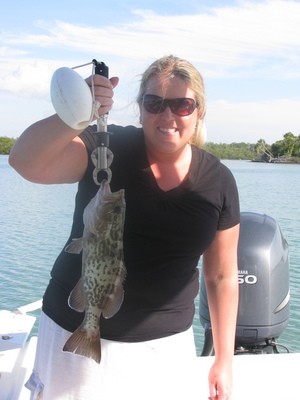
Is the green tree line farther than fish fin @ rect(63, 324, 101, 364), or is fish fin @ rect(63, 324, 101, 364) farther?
the green tree line

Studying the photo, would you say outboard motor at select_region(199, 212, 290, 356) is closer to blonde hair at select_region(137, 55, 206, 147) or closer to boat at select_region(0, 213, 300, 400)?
boat at select_region(0, 213, 300, 400)

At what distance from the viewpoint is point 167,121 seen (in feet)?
7.18

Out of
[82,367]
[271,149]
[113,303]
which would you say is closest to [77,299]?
[113,303]

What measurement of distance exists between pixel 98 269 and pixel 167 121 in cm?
74

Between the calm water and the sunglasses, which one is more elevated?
the sunglasses

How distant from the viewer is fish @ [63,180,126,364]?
1854mm

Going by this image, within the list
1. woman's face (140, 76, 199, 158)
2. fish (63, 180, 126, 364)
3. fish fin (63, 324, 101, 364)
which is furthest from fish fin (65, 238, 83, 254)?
woman's face (140, 76, 199, 158)

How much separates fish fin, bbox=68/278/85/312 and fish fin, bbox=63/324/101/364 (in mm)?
80

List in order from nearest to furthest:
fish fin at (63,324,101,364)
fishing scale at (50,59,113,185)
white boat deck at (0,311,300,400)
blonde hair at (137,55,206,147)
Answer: fishing scale at (50,59,113,185)
fish fin at (63,324,101,364)
blonde hair at (137,55,206,147)
white boat deck at (0,311,300,400)

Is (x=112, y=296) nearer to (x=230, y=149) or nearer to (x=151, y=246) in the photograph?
(x=151, y=246)

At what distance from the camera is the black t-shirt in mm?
2152

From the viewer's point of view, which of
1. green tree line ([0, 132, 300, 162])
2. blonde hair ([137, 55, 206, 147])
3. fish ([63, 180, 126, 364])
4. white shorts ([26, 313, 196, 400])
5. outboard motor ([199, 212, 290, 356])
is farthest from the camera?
green tree line ([0, 132, 300, 162])

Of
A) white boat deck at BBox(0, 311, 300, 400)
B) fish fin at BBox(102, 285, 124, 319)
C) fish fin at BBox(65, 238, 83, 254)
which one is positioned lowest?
white boat deck at BBox(0, 311, 300, 400)

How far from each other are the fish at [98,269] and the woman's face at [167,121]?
0.46 metres
